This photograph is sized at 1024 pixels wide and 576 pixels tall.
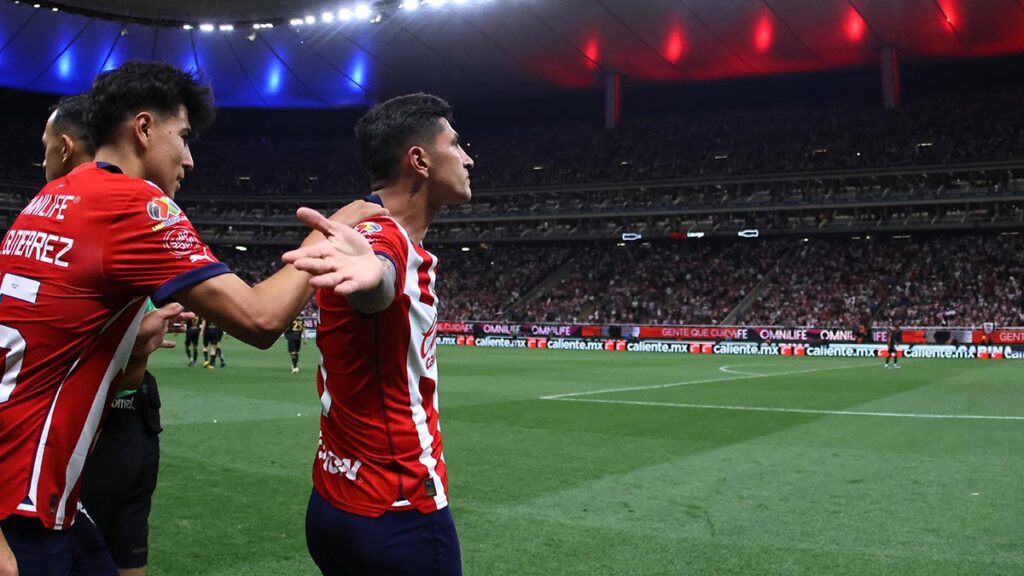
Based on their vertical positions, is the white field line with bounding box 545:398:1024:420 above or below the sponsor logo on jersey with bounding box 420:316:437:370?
below

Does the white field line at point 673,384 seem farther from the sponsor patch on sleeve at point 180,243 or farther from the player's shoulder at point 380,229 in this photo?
the sponsor patch on sleeve at point 180,243

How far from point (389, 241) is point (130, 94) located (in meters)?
0.99

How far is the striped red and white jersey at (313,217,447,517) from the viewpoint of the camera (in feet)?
9.00

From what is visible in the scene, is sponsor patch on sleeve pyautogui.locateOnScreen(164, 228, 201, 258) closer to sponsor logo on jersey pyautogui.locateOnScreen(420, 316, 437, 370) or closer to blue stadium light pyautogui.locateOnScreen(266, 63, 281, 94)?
sponsor logo on jersey pyautogui.locateOnScreen(420, 316, 437, 370)

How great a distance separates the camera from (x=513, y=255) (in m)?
68.9

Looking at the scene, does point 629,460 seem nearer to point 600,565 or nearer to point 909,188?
point 600,565

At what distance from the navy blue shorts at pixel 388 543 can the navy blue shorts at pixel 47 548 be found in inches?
29.4

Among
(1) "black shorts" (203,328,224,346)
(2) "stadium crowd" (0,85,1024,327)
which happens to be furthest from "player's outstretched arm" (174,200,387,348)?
(2) "stadium crowd" (0,85,1024,327)

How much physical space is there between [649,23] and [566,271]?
19266 mm

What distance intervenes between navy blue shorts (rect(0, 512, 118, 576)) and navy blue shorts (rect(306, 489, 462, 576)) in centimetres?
75

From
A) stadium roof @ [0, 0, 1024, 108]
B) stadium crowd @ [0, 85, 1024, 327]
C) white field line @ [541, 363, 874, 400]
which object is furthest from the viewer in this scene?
stadium crowd @ [0, 85, 1024, 327]

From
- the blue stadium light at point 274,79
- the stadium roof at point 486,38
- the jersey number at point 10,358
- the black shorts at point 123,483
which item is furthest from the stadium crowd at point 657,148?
the jersey number at point 10,358

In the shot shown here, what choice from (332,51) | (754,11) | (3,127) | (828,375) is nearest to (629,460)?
(828,375)

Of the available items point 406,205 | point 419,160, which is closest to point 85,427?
point 406,205
